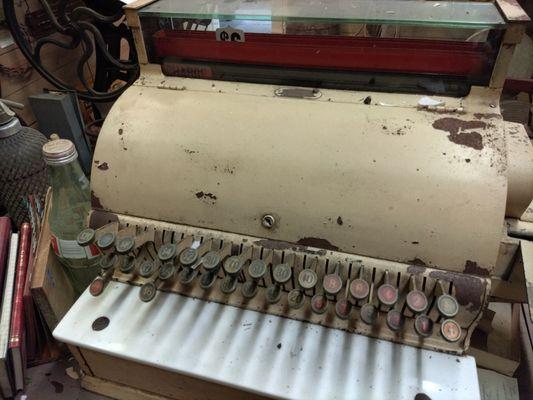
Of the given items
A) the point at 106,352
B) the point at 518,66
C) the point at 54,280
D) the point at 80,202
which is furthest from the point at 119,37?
the point at 518,66

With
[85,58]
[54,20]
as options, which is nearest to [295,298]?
[85,58]

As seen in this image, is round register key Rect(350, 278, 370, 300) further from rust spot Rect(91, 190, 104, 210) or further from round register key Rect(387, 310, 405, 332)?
rust spot Rect(91, 190, 104, 210)

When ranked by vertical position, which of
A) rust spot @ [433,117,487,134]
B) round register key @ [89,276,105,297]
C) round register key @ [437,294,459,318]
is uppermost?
rust spot @ [433,117,487,134]

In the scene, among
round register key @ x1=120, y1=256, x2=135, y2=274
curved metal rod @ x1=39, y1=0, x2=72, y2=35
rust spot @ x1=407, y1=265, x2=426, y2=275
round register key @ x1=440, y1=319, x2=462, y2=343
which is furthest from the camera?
curved metal rod @ x1=39, y1=0, x2=72, y2=35

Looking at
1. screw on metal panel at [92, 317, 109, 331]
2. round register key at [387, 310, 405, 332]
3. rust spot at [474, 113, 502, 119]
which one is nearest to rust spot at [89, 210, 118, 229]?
screw on metal panel at [92, 317, 109, 331]

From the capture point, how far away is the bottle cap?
42.3 inches

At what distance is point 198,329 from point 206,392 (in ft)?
0.51

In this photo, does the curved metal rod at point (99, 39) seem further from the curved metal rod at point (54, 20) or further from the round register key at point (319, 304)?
the round register key at point (319, 304)

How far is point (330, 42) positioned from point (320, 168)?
37 cm

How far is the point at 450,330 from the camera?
0.78m

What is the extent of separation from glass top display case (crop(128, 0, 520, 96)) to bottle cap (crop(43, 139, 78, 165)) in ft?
1.18

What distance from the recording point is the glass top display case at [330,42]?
3.22 feet

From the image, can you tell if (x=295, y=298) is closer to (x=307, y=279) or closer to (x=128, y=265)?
(x=307, y=279)

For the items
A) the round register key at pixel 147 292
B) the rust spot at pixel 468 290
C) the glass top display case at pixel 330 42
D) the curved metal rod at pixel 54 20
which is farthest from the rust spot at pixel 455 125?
the curved metal rod at pixel 54 20
